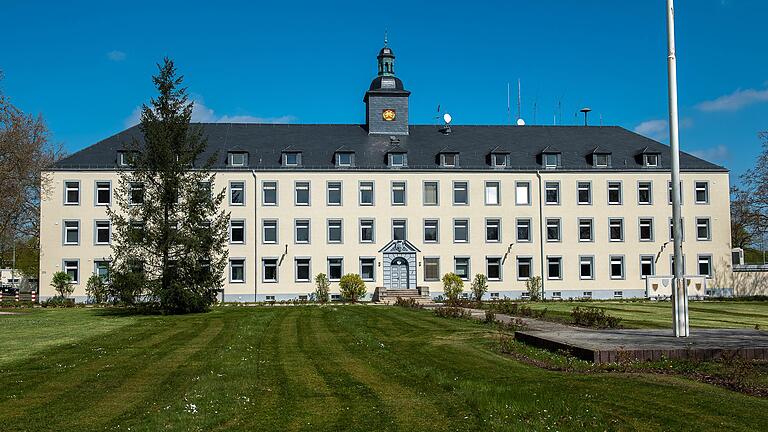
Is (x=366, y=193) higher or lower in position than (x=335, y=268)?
higher

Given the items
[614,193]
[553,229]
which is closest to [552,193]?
[553,229]

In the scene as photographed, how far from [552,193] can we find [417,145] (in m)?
9.45

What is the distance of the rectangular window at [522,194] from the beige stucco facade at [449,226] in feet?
0.51

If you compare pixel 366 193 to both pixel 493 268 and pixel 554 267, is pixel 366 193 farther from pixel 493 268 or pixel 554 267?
pixel 554 267

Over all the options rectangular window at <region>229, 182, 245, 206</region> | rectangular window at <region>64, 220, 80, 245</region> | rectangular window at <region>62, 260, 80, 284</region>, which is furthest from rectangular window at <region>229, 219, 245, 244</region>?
rectangular window at <region>62, 260, 80, 284</region>

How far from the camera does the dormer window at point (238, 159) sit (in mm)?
51603

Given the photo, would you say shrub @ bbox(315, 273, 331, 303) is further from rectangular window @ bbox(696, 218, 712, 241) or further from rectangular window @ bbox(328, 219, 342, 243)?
rectangular window @ bbox(696, 218, 712, 241)

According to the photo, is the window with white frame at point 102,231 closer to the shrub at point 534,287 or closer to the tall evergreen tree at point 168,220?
the tall evergreen tree at point 168,220

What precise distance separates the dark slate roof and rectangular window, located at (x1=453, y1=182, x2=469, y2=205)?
4.05 feet

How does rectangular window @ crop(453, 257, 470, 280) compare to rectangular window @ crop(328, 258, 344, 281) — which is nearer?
rectangular window @ crop(328, 258, 344, 281)

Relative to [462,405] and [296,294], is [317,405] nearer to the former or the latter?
[462,405]

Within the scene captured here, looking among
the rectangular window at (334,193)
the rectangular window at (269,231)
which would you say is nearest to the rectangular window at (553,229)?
the rectangular window at (334,193)

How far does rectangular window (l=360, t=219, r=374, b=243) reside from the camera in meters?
51.9

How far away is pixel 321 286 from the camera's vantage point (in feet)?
165
